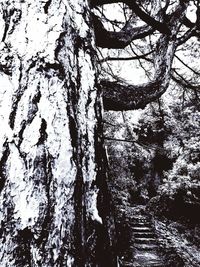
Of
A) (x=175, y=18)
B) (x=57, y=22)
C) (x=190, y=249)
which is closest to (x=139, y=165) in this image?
(x=190, y=249)

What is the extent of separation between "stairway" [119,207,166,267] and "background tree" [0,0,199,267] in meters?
5.25

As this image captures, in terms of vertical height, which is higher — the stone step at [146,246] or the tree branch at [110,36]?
the tree branch at [110,36]

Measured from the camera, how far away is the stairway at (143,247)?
6.06 meters

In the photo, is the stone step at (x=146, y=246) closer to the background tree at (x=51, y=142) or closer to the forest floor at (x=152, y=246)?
the forest floor at (x=152, y=246)

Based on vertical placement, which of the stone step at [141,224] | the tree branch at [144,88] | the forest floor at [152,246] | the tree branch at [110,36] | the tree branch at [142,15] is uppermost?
the tree branch at [142,15]

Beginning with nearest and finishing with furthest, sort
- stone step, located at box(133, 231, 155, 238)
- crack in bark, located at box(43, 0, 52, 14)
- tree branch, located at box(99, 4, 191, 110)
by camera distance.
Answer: crack in bark, located at box(43, 0, 52, 14), tree branch, located at box(99, 4, 191, 110), stone step, located at box(133, 231, 155, 238)

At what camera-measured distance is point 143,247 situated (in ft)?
23.7

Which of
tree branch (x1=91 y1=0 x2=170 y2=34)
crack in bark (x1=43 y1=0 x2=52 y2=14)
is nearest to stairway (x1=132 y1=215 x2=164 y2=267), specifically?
tree branch (x1=91 y1=0 x2=170 y2=34)

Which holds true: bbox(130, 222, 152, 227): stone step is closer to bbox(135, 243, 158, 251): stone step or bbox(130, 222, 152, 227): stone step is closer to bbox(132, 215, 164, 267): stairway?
bbox(132, 215, 164, 267): stairway

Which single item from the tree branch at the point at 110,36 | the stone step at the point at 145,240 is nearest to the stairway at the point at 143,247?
the stone step at the point at 145,240

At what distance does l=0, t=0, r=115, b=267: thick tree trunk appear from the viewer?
0.59 meters

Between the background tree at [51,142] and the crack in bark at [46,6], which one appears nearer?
the background tree at [51,142]

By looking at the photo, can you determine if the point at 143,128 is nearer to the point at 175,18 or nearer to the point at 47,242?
the point at 175,18

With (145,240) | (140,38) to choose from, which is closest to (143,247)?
(145,240)
